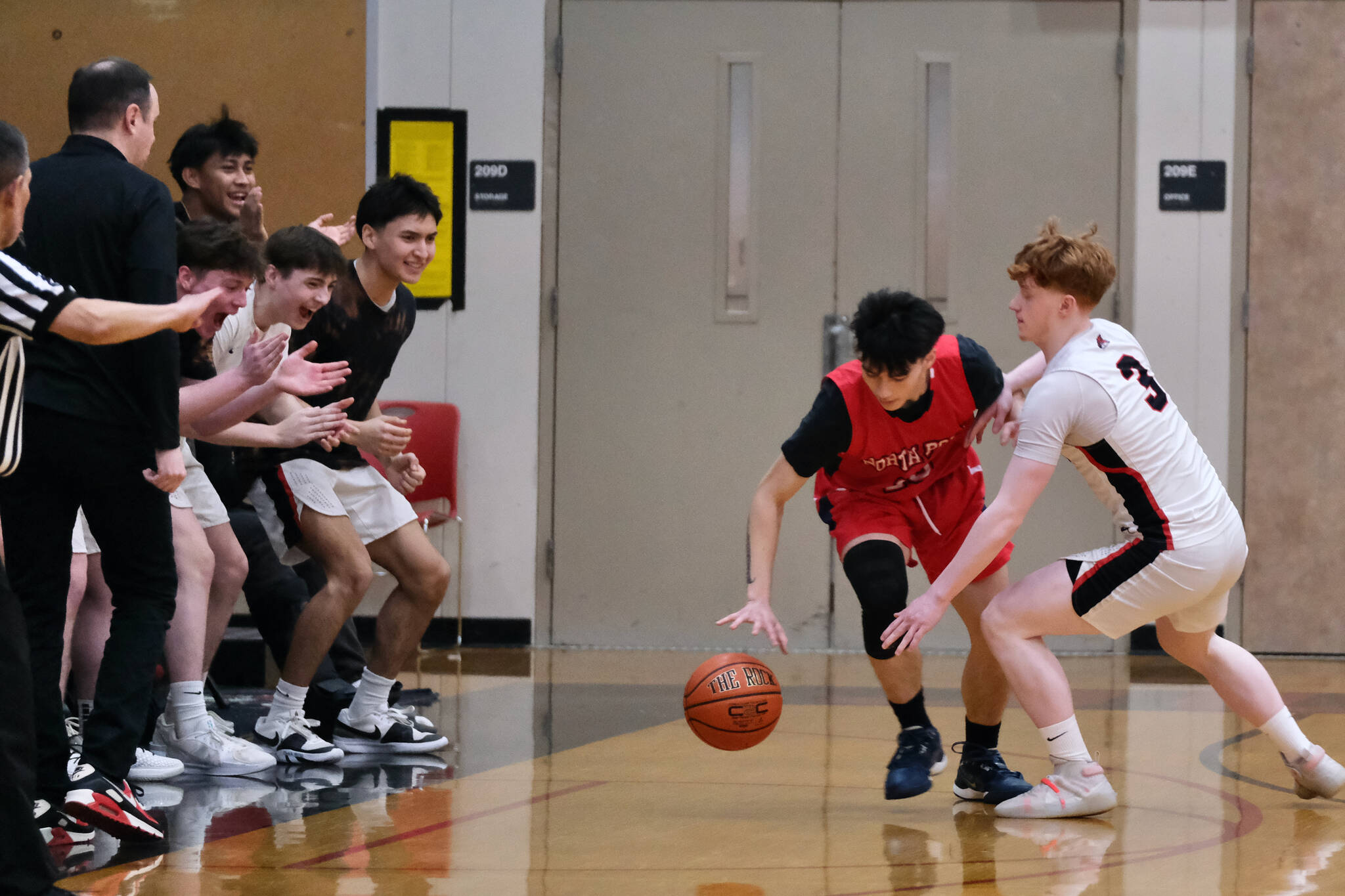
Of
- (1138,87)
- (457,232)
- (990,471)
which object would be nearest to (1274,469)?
(990,471)

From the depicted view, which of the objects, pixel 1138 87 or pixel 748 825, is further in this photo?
pixel 1138 87

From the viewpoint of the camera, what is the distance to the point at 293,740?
4.14 meters

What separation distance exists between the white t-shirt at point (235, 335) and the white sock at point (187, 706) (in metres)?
0.93

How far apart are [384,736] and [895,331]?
2132 mm

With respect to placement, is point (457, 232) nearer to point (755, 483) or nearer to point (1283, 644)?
point (755, 483)

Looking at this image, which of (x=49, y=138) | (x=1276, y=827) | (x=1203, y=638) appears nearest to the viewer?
(x=1276, y=827)

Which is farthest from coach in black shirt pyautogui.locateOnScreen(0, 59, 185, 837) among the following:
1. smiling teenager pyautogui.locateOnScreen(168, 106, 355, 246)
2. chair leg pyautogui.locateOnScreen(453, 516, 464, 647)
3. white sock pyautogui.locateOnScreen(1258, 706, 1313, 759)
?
chair leg pyautogui.locateOnScreen(453, 516, 464, 647)

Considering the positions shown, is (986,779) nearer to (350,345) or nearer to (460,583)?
(350,345)

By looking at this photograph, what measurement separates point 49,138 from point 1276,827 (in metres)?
6.07

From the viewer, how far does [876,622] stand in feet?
11.7

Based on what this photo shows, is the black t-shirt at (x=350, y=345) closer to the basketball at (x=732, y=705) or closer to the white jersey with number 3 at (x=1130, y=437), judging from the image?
the basketball at (x=732, y=705)

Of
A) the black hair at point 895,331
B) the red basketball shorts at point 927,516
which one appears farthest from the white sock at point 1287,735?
the black hair at point 895,331

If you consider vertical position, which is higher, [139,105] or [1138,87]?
[1138,87]

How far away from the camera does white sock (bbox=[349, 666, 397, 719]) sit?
176 inches
